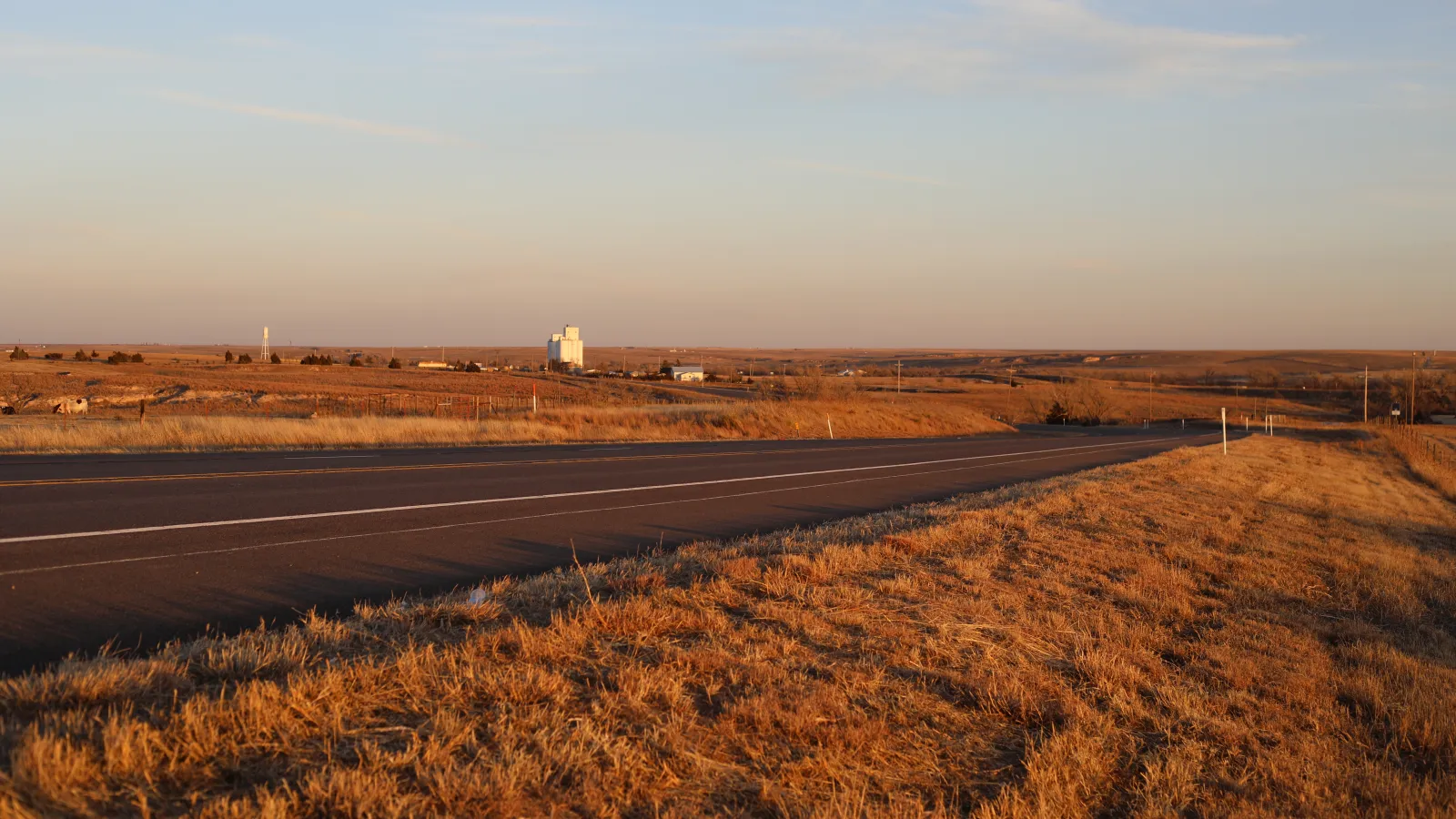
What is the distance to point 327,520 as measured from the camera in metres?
11.6

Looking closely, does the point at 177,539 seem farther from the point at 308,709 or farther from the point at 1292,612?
the point at 1292,612

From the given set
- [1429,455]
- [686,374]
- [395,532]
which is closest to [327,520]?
[395,532]

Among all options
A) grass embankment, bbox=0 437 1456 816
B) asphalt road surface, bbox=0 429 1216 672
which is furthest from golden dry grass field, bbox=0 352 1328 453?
grass embankment, bbox=0 437 1456 816

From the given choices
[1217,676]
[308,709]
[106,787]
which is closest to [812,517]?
[1217,676]

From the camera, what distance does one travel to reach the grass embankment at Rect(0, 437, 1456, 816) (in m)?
4.25

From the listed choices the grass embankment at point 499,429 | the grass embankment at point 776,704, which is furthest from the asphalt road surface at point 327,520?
the grass embankment at point 499,429

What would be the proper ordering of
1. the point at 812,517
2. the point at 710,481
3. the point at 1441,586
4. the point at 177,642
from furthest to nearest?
1. the point at 710,481
2. the point at 812,517
3. the point at 1441,586
4. the point at 177,642

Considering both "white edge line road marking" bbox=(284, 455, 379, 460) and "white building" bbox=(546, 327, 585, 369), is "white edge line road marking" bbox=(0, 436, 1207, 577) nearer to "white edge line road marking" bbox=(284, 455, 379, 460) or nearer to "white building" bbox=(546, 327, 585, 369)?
"white edge line road marking" bbox=(284, 455, 379, 460)

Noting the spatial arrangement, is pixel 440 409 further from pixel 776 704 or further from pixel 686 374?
pixel 686 374

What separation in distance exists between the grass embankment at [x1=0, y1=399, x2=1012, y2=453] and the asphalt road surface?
3026 millimetres

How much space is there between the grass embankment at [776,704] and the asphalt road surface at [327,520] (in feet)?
4.10

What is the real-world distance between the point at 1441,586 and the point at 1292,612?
14.8 ft

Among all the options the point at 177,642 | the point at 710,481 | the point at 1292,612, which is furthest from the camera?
the point at 710,481

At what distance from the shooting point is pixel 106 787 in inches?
154
